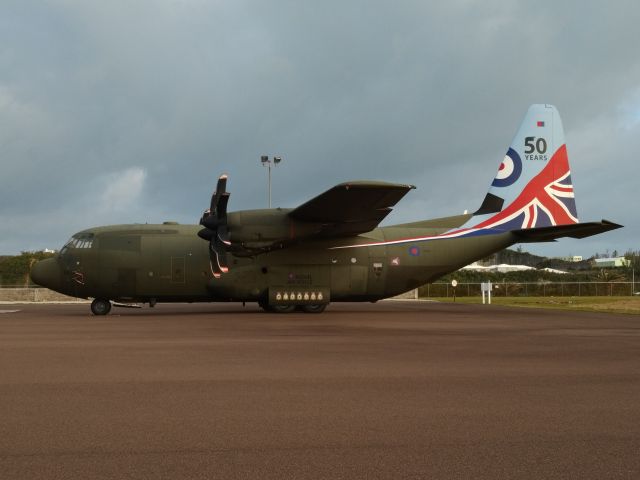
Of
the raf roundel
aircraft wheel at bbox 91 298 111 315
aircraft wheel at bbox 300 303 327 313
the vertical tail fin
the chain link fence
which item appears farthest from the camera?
the chain link fence

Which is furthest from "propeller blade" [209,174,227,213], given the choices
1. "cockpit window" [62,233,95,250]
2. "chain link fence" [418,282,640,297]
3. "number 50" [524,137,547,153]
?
"chain link fence" [418,282,640,297]

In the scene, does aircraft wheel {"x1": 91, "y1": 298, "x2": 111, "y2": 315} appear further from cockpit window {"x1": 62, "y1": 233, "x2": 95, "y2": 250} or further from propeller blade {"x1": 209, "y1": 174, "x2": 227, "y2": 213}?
propeller blade {"x1": 209, "y1": 174, "x2": 227, "y2": 213}

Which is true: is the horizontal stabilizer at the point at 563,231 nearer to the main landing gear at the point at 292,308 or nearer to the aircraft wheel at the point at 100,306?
the main landing gear at the point at 292,308

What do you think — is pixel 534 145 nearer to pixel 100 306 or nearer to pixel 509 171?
pixel 509 171

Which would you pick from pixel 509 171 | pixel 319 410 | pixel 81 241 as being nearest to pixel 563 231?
pixel 509 171

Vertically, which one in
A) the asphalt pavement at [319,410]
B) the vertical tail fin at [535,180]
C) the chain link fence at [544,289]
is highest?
the vertical tail fin at [535,180]

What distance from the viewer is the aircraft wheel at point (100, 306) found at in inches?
959

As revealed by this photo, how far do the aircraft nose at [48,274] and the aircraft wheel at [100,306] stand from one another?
5.45ft

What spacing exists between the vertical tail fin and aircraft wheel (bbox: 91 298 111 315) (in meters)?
16.3

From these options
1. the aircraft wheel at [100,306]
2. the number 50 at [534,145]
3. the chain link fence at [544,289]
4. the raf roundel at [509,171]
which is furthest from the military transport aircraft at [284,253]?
the chain link fence at [544,289]

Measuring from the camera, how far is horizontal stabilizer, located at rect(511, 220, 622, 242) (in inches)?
950

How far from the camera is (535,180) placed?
27.7 meters

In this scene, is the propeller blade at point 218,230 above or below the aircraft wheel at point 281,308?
above

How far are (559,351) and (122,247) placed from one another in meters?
18.2
